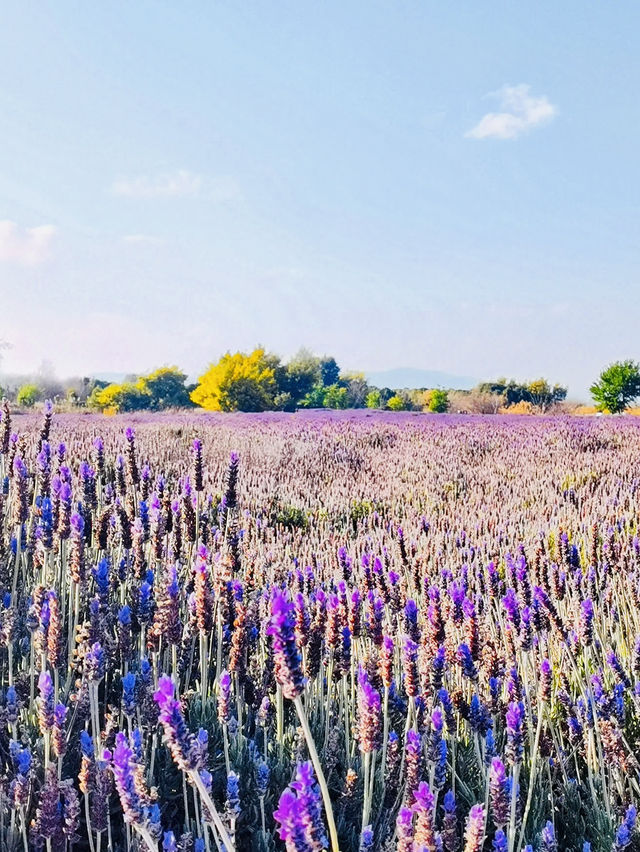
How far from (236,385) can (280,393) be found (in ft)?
26.6

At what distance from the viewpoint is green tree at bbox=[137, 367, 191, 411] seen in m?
42.6

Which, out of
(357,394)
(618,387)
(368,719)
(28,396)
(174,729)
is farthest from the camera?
(357,394)

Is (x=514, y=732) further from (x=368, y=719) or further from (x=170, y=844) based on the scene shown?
(x=170, y=844)

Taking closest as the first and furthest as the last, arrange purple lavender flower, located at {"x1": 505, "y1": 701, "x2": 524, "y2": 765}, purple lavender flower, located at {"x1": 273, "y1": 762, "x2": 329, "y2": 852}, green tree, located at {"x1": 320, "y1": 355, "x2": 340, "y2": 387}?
purple lavender flower, located at {"x1": 273, "y1": 762, "x2": 329, "y2": 852}, purple lavender flower, located at {"x1": 505, "y1": 701, "x2": 524, "y2": 765}, green tree, located at {"x1": 320, "y1": 355, "x2": 340, "y2": 387}

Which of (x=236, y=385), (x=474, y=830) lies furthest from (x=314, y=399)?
(x=474, y=830)

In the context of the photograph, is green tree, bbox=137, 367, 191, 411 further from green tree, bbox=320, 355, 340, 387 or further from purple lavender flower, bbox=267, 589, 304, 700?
purple lavender flower, bbox=267, 589, 304, 700

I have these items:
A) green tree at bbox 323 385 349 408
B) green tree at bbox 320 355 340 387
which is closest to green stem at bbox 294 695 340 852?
green tree at bbox 323 385 349 408

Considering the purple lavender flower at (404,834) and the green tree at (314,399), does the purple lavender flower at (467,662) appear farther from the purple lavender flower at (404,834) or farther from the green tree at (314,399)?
the green tree at (314,399)

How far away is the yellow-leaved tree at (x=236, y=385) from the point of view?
32875 mm

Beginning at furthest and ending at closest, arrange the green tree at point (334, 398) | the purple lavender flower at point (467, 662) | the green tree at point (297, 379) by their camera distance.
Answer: the green tree at point (334, 398)
the green tree at point (297, 379)
the purple lavender flower at point (467, 662)

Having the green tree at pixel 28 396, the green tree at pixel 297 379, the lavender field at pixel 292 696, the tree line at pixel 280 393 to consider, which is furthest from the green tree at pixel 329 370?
the lavender field at pixel 292 696

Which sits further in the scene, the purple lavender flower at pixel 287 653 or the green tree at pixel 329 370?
the green tree at pixel 329 370

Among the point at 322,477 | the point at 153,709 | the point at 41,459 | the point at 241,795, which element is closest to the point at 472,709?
the point at 241,795

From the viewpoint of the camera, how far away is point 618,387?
96.5 feet
